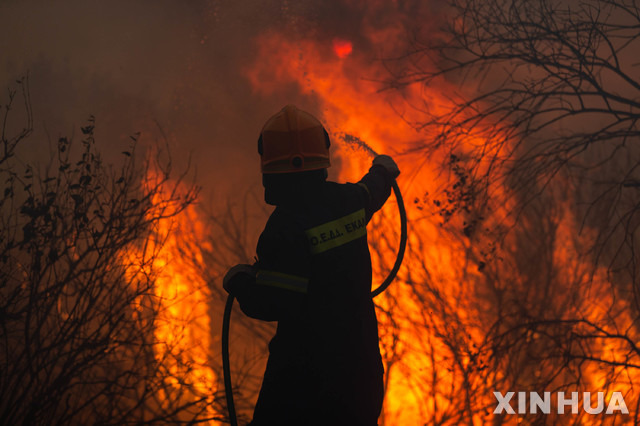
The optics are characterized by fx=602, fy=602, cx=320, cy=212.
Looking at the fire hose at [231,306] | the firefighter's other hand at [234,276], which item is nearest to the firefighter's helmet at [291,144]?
the firefighter's other hand at [234,276]

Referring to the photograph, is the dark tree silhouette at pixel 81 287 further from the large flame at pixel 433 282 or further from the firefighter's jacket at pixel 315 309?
the firefighter's jacket at pixel 315 309

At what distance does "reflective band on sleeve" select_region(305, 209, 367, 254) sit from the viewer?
3.20m

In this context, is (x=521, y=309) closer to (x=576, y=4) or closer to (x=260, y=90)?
(x=576, y=4)

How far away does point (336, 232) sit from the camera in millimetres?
3309

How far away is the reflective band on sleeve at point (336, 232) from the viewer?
3201mm

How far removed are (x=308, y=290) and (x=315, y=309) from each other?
111mm

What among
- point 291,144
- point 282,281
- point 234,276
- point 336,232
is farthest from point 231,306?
point 291,144

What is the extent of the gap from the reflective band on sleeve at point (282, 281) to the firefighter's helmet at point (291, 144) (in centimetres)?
56

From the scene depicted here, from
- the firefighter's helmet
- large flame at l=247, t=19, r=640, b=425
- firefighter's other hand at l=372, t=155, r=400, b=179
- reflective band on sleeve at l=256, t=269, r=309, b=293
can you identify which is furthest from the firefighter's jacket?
large flame at l=247, t=19, r=640, b=425

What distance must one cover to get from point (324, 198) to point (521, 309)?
5.08m

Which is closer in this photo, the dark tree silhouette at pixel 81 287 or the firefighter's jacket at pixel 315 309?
the firefighter's jacket at pixel 315 309

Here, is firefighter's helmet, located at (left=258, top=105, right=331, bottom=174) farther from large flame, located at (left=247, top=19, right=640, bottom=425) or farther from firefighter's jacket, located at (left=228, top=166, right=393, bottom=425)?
large flame, located at (left=247, top=19, right=640, bottom=425)

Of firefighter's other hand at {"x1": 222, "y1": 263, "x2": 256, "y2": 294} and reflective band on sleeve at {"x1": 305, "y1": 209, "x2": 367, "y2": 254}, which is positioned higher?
reflective band on sleeve at {"x1": 305, "y1": 209, "x2": 367, "y2": 254}

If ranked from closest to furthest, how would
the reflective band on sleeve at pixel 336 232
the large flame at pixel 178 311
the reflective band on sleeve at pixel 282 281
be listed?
the reflective band on sleeve at pixel 282 281, the reflective band on sleeve at pixel 336 232, the large flame at pixel 178 311
